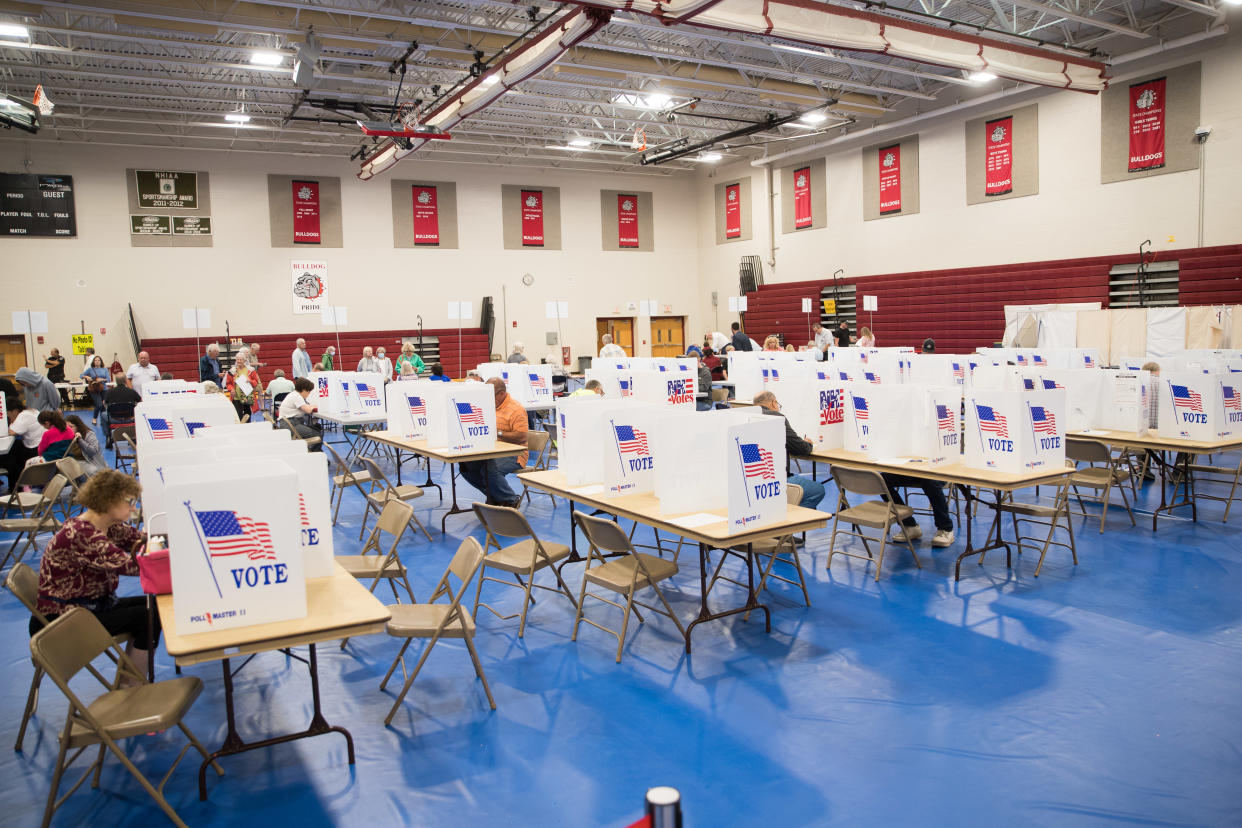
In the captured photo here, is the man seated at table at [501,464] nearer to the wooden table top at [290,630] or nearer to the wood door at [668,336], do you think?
the wooden table top at [290,630]

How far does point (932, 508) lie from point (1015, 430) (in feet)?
3.76

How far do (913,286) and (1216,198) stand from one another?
617 cm

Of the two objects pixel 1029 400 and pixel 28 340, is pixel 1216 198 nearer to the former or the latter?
pixel 1029 400

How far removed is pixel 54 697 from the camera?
450 centimetres

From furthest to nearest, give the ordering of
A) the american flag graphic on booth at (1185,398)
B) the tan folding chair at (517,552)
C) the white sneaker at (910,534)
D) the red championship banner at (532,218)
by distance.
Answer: the red championship banner at (532,218) < the american flag graphic on booth at (1185,398) < the white sneaker at (910,534) < the tan folding chair at (517,552)

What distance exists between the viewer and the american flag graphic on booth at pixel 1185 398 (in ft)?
23.3

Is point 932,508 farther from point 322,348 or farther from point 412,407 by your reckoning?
point 322,348

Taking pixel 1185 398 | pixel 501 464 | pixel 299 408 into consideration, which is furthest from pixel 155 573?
pixel 1185 398

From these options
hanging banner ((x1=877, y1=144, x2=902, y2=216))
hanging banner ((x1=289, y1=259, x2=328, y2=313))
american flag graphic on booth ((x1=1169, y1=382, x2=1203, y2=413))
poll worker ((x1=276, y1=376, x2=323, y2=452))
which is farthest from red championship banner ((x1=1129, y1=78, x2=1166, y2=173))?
hanging banner ((x1=289, y1=259, x2=328, y2=313))

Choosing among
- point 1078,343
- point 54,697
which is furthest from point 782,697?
point 1078,343

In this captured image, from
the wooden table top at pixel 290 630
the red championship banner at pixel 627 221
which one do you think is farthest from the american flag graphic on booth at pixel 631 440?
the red championship banner at pixel 627 221

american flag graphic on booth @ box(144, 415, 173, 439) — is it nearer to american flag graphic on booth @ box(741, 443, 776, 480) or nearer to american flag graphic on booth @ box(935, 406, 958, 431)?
american flag graphic on booth @ box(741, 443, 776, 480)

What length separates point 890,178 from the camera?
63.2ft

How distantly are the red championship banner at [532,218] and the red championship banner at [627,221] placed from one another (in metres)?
2.56
